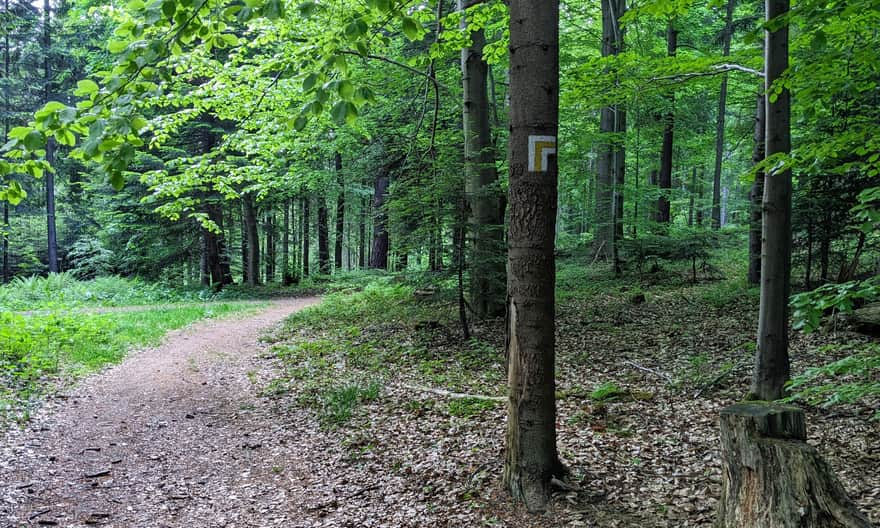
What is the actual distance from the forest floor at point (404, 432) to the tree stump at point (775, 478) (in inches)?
34.4

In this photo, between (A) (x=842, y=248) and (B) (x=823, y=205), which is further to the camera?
(A) (x=842, y=248)

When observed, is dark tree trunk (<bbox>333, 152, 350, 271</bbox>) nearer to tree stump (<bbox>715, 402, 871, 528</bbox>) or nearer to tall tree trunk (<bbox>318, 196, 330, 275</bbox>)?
tall tree trunk (<bbox>318, 196, 330, 275</bbox>)

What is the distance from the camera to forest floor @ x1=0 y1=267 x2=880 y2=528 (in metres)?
4.20

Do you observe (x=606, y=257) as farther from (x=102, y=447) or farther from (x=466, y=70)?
(x=102, y=447)

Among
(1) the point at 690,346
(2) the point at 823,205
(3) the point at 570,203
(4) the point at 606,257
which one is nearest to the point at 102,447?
(1) the point at 690,346

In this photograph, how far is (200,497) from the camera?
15.8ft

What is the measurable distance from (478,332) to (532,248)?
5.72 meters

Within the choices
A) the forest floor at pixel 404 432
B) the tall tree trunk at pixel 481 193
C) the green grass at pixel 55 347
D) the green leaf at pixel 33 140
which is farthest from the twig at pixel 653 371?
the green grass at pixel 55 347

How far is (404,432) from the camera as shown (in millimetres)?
5797

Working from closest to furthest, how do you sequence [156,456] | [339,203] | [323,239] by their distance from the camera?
1. [156,456]
2. [339,203]
3. [323,239]

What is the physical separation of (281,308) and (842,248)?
1444 cm

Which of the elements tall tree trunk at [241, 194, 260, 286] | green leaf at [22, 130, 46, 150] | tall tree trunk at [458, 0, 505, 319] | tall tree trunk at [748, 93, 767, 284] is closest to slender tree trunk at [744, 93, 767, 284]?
tall tree trunk at [748, 93, 767, 284]

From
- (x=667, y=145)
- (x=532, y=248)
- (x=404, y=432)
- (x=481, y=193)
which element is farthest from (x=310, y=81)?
(x=667, y=145)

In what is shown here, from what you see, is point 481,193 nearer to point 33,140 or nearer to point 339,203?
point 33,140
